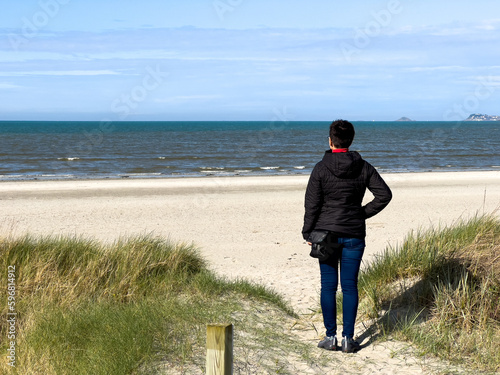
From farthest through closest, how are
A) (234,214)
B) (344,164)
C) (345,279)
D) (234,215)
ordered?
(234,214)
(234,215)
(345,279)
(344,164)

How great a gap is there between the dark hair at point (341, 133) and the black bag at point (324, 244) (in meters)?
0.70

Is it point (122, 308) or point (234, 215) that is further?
point (234, 215)

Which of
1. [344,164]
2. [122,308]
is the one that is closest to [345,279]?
[344,164]

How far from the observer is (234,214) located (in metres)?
13.2

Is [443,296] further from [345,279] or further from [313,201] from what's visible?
[313,201]

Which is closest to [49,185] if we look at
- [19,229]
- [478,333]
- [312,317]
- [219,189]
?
[219,189]

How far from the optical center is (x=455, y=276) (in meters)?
5.30

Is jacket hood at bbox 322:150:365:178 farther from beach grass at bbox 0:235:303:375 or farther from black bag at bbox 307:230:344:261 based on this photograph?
beach grass at bbox 0:235:303:375

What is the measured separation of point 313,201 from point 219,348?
1.75 metres

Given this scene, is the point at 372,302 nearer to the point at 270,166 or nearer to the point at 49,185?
the point at 49,185

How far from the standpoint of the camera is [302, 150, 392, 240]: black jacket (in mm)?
4207

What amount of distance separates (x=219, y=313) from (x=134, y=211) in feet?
29.3

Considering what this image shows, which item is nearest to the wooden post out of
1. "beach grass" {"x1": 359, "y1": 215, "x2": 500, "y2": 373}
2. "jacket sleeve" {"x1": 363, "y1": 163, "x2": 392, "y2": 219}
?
"jacket sleeve" {"x1": 363, "y1": 163, "x2": 392, "y2": 219}

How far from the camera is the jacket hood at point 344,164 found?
4.18 meters
